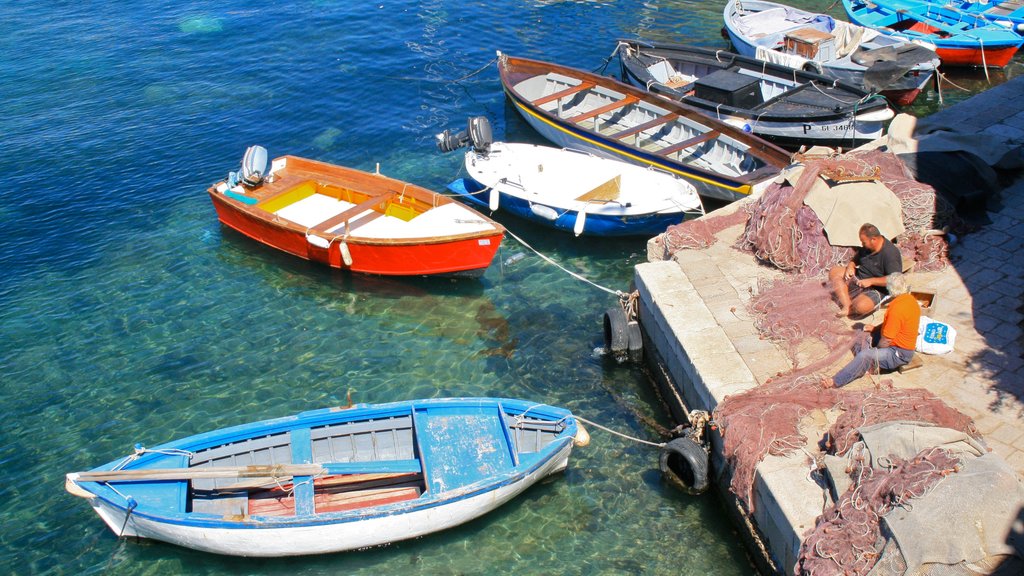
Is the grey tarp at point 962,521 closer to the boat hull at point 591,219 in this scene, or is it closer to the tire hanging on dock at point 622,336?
the tire hanging on dock at point 622,336

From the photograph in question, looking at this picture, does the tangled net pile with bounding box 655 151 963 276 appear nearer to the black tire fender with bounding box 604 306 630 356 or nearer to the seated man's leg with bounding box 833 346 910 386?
the seated man's leg with bounding box 833 346 910 386

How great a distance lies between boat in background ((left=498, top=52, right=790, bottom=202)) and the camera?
16.8m

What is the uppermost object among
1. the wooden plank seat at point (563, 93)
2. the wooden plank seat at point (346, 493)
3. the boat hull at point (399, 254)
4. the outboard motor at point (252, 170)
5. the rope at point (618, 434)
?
the outboard motor at point (252, 170)

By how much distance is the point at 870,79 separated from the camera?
20328mm

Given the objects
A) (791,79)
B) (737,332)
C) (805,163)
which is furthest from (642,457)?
(791,79)

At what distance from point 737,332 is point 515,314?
184 inches

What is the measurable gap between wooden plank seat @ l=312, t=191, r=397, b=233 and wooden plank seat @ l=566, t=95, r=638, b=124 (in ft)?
17.2

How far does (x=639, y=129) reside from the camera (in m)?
18.5

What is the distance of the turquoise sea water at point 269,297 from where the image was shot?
35.7 ft

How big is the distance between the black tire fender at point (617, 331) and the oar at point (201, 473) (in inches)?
203

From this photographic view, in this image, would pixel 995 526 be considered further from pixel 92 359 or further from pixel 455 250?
pixel 92 359

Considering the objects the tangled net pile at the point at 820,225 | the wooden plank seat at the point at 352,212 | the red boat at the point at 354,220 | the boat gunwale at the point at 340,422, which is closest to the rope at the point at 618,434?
the boat gunwale at the point at 340,422

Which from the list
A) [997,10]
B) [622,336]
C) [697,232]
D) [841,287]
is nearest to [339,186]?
[622,336]

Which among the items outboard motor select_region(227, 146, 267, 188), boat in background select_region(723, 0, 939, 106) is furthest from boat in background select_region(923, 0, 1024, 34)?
outboard motor select_region(227, 146, 267, 188)
